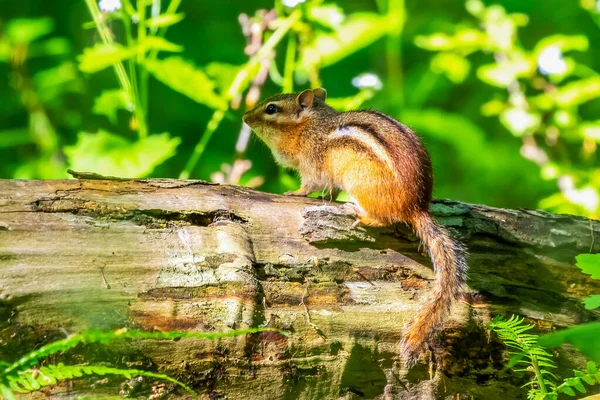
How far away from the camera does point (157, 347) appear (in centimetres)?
179

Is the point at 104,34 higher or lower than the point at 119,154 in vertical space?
higher

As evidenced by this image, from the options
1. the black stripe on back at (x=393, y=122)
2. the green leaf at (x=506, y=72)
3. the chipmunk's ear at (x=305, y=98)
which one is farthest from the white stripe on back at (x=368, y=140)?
the green leaf at (x=506, y=72)

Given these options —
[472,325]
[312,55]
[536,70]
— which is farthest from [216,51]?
[472,325]

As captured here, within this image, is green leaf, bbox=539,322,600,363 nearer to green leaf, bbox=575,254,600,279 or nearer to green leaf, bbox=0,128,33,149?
green leaf, bbox=575,254,600,279

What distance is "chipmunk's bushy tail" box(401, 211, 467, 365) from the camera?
6.72 feet

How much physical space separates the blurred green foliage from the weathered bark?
3.72ft

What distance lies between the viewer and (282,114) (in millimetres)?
3250

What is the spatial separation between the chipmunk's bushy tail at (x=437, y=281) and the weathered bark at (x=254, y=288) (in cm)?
5

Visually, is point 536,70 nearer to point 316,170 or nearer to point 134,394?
point 316,170

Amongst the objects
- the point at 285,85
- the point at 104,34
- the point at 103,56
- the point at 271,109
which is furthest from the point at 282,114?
the point at 104,34

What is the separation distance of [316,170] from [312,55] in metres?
1.20

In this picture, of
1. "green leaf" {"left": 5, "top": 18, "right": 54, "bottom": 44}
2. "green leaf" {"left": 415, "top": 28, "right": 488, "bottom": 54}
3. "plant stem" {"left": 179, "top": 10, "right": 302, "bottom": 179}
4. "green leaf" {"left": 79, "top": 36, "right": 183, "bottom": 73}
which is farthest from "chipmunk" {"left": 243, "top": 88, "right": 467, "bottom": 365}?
"green leaf" {"left": 5, "top": 18, "right": 54, "bottom": 44}

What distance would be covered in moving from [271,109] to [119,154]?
794 millimetres

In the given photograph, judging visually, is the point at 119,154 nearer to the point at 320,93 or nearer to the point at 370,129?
the point at 320,93
